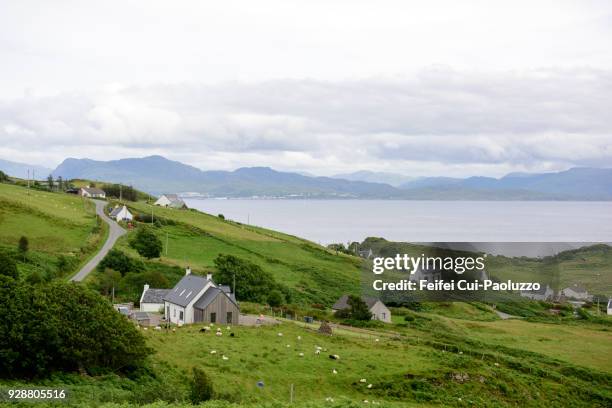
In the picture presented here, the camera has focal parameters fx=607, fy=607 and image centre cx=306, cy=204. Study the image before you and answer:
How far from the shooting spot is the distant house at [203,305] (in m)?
45.7

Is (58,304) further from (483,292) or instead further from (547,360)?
(483,292)

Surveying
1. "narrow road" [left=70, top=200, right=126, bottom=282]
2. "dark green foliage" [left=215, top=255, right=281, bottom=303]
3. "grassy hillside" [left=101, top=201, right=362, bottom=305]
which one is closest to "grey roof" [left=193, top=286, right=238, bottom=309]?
"dark green foliage" [left=215, top=255, right=281, bottom=303]

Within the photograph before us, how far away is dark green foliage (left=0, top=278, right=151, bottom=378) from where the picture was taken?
24.4 meters

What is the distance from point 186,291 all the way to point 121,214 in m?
55.8

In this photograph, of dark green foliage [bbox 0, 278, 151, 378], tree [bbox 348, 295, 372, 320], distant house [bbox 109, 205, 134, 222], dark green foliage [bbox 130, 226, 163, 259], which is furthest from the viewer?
distant house [bbox 109, 205, 134, 222]

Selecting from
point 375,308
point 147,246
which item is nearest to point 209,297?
point 375,308

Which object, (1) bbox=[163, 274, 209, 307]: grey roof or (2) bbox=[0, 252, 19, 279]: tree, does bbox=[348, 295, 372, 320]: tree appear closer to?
(1) bbox=[163, 274, 209, 307]: grey roof

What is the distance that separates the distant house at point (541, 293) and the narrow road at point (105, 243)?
62.8 m

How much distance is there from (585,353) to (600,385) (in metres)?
11.3

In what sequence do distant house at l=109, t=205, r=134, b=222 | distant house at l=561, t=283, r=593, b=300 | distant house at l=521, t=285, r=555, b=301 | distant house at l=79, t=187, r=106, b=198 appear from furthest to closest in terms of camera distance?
distant house at l=79, t=187, r=106, b=198, distant house at l=561, t=283, r=593, b=300, distant house at l=109, t=205, r=134, b=222, distant house at l=521, t=285, r=555, b=301

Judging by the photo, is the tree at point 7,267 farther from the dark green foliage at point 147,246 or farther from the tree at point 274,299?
the dark green foliage at point 147,246

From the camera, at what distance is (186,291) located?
4800cm

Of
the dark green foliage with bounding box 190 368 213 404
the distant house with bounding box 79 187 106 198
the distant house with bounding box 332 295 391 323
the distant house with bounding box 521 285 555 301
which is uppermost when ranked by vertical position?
the distant house with bounding box 79 187 106 198

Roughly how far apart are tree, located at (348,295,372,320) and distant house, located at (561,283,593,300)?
5632cm
